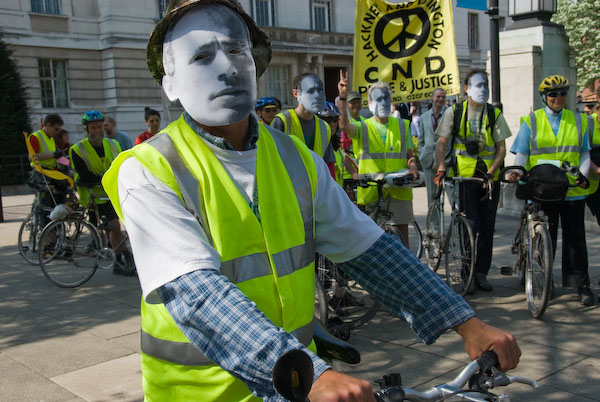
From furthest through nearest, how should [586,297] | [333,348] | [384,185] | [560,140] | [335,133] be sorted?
[335,133] → [384,185] → [560,140] → [586,297] → [333,348]

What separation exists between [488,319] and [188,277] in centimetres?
447

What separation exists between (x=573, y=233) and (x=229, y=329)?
5.33 meters

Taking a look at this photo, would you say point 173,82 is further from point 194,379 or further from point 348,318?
point 348,318

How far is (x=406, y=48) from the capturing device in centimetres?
770

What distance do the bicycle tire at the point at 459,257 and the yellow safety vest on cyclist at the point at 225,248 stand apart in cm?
456

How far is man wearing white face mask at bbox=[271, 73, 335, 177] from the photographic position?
5840 millimetres

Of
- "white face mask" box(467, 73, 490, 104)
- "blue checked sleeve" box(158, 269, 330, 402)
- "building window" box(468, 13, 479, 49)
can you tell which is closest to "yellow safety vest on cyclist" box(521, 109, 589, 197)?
"white face mask" box(467, 73, 490, 104)

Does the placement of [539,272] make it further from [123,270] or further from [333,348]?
[123,270]

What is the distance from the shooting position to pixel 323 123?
5945 millimetres

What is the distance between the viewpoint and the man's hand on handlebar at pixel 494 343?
1751mm

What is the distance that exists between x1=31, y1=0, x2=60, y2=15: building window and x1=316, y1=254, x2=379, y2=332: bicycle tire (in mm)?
25338

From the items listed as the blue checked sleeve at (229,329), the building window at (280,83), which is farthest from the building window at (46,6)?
the blue checked sleeve at (229,329)

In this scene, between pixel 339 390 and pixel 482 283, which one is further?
pixel 482 283

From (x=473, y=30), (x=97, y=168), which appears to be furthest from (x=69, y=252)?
(x=473, y=30)
